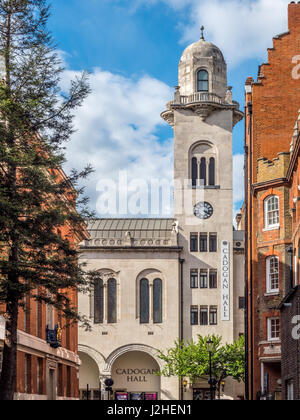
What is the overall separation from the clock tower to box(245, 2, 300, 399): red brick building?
107 ft

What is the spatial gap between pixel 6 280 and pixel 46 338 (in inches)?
801

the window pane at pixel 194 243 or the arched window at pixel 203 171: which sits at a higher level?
the arched window at pixel 203 171

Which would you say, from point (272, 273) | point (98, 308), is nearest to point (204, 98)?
point (98, 308)

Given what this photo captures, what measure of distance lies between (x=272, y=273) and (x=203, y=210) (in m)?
40.9

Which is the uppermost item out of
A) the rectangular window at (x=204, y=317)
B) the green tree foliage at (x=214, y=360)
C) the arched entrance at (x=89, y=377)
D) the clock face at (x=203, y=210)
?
the clock face at (x=203, y=210)

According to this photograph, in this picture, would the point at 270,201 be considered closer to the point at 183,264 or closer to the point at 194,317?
the point at 194,317

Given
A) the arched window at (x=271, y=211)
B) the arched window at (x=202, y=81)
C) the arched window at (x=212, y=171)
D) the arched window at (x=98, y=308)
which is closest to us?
the arched window at (x=271, y=211)

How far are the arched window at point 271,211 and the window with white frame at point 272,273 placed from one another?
1750mm

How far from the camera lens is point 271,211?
1665 inches

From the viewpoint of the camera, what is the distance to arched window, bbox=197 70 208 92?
278 feet

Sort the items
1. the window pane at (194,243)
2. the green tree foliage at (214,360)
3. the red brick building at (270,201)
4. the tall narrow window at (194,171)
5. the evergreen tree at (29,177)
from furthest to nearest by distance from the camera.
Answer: the tall narrow window at (194,171), the window pane at (194,243), the green tree foliage at (214,360), the red brick building at (270,201), the evergreen tree at (29,177)

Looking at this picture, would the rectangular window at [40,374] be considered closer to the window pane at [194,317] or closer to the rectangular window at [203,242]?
the window pane at [194,317]

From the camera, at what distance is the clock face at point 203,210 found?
82375 millimetres

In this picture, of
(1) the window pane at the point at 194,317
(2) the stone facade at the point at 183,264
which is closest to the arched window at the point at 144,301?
(2) the stone facade at the point at 183,264
